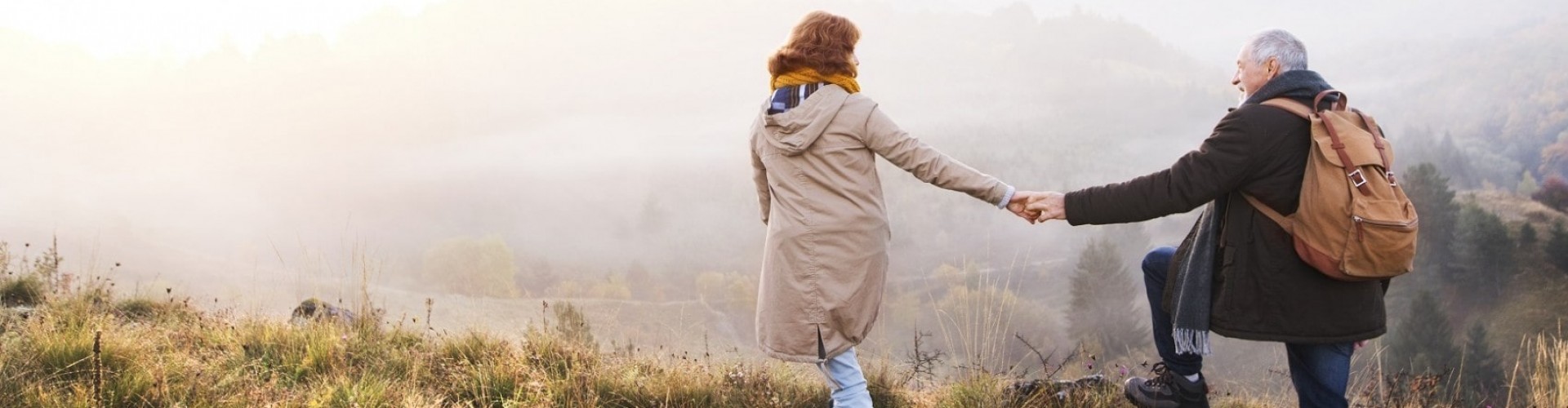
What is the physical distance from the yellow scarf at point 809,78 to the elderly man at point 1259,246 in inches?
42.0

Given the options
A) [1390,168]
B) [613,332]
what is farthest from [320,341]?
[1390,168]

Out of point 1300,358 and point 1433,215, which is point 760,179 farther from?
point 1433,215

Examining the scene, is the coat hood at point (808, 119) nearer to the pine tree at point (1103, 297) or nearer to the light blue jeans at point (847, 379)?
the light blue jeans at point (847, 379)

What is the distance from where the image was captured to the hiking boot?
3.58 metres

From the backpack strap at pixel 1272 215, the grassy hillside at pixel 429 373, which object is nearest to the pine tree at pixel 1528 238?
the grassy hillside at pixel 429 373

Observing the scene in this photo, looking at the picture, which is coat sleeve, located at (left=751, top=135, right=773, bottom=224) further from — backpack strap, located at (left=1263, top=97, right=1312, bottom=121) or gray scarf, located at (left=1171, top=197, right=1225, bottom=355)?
backpack strap, located at (left=1263, top=97, right=1312, bottom=121)

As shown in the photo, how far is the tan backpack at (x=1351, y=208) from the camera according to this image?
2.86m

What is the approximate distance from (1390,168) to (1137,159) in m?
189

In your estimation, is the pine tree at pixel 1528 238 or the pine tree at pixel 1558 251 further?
the pine tree at pixel 1528 238

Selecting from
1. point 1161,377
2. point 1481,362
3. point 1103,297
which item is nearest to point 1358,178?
point 1161,377

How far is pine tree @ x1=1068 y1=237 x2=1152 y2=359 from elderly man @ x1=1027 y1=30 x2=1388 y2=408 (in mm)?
84202

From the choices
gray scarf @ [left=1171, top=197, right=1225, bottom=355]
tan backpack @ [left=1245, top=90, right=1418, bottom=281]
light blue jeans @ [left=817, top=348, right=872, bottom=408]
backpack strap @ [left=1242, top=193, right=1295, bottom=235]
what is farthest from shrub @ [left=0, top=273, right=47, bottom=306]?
tan backpack @ [left=1245, top=90, right=1418, bottom=281]

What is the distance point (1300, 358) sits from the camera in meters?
3.28

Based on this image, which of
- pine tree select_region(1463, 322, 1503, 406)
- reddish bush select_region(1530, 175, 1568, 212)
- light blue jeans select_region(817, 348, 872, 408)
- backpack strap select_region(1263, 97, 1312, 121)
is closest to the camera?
backpack strap select_region(1263, 97, 1312, 121)
